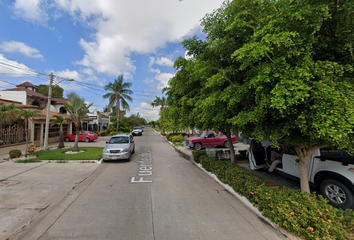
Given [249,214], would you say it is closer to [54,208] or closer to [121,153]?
[54,208]

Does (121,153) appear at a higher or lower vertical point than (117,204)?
higher

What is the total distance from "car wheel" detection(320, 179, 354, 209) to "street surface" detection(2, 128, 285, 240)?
88.5 inches

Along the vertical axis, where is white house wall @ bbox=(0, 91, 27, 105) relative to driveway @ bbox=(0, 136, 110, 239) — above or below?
above

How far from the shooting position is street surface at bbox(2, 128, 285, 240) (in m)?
3.12

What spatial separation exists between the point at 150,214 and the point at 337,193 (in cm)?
473

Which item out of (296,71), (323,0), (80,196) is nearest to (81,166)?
(80,196)

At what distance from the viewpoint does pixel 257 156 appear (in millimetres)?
6914

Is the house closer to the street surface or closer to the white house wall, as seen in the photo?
the white house wall

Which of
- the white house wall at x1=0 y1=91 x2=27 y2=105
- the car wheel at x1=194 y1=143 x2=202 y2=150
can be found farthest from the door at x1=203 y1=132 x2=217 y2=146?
the white house wall at x1=0 y1=91 x2=27 y2=105

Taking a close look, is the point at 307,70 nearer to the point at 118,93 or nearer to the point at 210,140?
the point at 210,140

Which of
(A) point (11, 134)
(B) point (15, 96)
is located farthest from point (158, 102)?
(A) point (11, 134)

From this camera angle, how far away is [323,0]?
2984 millimetres

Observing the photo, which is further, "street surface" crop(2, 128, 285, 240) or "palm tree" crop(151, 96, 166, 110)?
"palm tree" crop(151, 96, 166, 110)

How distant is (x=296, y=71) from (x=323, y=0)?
1.60m
